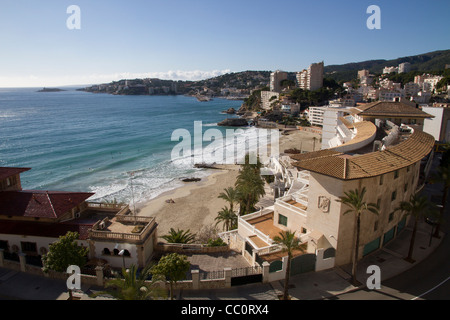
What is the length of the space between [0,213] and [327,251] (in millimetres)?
22627

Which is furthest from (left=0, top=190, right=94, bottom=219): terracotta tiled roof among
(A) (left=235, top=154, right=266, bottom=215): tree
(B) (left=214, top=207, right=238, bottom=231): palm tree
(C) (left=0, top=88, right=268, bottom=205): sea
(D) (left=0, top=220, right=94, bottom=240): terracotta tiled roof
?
(A) (left=235, top=154, right=266, bottom=215): tree

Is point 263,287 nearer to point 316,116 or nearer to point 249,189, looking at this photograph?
point 249,189

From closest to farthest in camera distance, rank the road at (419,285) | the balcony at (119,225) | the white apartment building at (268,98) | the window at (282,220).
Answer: the road at (419,285), the balcony at (119,225), the window at (282,220), the white apartment building at (268,98)

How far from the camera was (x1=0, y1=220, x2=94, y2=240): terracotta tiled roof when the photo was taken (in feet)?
64.9

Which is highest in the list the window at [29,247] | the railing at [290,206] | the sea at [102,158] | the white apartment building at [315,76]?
the white apartment building at [315,76]

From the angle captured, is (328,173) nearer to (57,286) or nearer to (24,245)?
(57,286)

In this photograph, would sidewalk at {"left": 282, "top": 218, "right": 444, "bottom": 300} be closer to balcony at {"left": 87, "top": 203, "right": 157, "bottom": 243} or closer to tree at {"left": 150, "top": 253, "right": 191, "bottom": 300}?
tree at {"left": 150, "top": 253, "right": 191, "bottom": 300}

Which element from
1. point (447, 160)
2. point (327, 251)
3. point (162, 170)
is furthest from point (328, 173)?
point (162, 170)

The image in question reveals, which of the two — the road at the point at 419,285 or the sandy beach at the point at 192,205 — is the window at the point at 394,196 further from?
the sandy beach at the point at 192,205

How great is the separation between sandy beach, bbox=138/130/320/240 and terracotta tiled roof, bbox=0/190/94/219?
12.1 metres

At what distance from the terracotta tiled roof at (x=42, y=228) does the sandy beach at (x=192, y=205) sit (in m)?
12.9

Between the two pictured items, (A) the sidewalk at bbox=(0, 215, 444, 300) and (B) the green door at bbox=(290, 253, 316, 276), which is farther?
(B) the green door at bbox=(290, 253, 316, 276)

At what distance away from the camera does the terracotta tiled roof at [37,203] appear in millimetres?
20766

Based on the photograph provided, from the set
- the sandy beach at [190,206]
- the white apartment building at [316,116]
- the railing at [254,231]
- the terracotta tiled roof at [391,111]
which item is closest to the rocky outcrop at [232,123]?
the white apartment building at [316,116]
